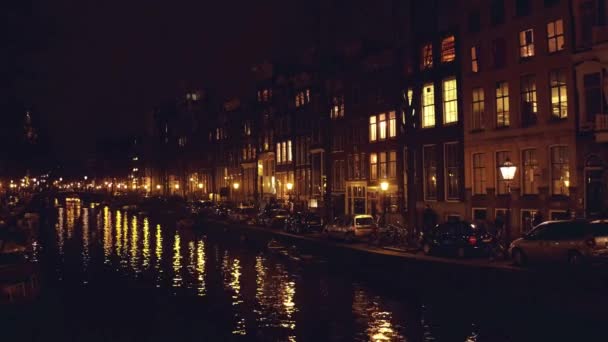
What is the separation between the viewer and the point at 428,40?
5462 centimetres

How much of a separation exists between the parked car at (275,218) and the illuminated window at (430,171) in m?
13.0

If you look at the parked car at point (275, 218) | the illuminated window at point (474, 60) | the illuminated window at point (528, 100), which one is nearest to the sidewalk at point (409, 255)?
the parked car at point (275, 218)

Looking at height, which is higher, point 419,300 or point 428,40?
point 428,40

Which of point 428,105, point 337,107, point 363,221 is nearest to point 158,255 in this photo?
point 363,221

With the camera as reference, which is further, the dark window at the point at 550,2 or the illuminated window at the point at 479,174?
the illuminated window at the point at 479,174

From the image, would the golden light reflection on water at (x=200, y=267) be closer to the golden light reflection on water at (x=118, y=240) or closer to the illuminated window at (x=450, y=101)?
the golden light reflection on water at (x=118, y=240)

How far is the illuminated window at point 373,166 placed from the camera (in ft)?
210

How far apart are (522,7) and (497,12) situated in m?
2.61

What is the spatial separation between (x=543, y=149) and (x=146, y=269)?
2421cm

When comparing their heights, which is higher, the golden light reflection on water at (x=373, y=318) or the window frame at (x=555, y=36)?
the window frame at (x=555, y=36)

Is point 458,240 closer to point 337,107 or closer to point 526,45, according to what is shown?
point 526,45

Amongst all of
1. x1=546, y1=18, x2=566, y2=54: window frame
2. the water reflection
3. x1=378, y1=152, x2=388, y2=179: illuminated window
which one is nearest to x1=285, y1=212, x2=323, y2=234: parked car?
the water reflection

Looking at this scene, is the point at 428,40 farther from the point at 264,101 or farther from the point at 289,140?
the point at 264,101

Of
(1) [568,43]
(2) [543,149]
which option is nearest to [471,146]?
(2) [543,149]
